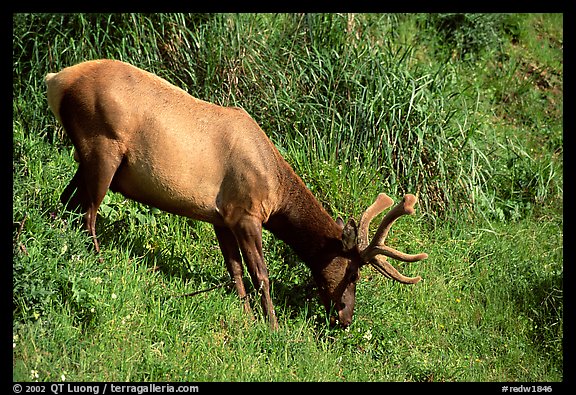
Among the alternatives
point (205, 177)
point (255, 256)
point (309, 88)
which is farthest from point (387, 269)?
point (309, 88)

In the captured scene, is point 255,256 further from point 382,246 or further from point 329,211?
point 329,211

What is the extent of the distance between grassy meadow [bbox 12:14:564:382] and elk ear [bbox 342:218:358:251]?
618mm

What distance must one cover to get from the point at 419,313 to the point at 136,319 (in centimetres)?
277

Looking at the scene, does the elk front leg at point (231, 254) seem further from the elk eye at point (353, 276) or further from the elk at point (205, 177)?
the elk eye at point (353, 276)

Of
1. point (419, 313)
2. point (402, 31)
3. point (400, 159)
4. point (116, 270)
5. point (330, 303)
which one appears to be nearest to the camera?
point (116, 270)

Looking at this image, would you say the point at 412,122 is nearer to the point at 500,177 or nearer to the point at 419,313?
the point at 500,177

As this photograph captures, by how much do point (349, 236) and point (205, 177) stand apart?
1303 mm

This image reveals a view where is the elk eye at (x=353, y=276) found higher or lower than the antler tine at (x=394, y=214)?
lower

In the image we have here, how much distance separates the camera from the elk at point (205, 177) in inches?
261

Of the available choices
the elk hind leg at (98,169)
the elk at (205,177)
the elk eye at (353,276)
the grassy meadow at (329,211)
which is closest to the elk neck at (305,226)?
the elk at (205,177)

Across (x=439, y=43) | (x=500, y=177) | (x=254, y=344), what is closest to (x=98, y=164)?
(x=254, y=344)

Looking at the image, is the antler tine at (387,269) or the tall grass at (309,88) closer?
the antler tine at (387,269)

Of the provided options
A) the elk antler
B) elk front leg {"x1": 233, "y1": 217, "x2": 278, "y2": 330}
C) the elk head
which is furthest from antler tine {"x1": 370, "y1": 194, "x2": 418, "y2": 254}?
elk front leg {"x1": 233, "y1": 217, "x2": 278, "y2": 330}

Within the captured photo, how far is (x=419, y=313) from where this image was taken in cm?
775
